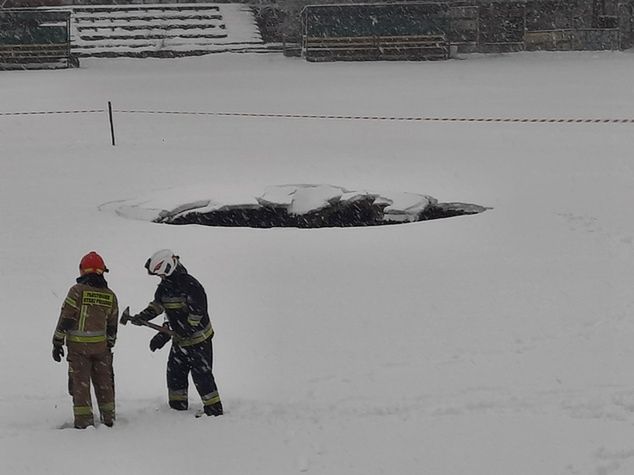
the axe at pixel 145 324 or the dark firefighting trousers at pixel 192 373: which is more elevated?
the axe at pixel 145 324

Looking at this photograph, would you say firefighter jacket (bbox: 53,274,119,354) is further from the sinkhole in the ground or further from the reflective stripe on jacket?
the sinkhole in the ground

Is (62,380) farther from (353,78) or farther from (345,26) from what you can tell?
(345,26)

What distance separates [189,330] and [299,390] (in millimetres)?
1349

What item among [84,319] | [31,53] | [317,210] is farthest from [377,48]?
[84,319]

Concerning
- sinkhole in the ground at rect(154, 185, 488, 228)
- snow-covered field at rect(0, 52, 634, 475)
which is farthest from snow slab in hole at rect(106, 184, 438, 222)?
snow-covered field at rect(0, 52, 634, 475)

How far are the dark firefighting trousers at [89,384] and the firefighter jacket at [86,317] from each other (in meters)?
0.09

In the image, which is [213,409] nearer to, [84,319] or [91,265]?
[84,319]

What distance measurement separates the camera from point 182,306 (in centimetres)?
847

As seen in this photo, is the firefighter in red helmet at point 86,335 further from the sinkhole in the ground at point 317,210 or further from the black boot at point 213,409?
the sinkhole in the ground at point 317,210

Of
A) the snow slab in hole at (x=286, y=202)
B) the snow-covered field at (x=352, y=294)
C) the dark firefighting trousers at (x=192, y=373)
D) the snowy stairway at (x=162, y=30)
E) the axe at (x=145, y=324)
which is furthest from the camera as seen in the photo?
the snowy stairway at (x=162, y=30)

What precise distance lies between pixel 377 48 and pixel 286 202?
71.9ft

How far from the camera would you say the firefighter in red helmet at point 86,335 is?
8.20m

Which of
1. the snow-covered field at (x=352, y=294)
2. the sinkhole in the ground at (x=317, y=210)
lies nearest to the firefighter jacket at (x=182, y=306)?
the snow-covered field at (x=352, y=294)

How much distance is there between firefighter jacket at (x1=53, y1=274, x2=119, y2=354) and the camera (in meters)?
8.20
